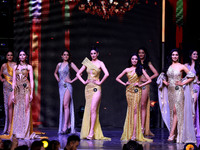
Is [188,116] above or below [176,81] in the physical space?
below

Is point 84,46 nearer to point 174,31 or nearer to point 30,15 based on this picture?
point 30,15

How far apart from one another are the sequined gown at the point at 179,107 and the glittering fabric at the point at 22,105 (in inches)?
94.8

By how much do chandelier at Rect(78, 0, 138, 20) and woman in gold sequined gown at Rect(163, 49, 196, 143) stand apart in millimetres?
3083

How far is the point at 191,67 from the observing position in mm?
8930

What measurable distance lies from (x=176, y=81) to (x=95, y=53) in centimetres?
151

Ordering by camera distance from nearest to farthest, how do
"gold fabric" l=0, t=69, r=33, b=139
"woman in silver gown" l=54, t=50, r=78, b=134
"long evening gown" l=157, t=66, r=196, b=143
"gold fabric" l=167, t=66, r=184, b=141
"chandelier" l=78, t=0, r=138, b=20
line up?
1. "long evening gown" l=157, t=66, r=196, b=143
2. "gold fabric" l=167, t=66, r=184, b=141
3. "gold fabric" l=0, t=69, r=33, b=139
4. "woman in silver gown" l=54, t=50, r=78, b=134
5. "chandelier" l=78, t=0, r=138, b=20

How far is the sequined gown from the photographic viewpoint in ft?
24.8

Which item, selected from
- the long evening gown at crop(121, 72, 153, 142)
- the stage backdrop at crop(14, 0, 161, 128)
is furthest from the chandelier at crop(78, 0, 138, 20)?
the long evening gown at crop(121, 72, 153, 142)

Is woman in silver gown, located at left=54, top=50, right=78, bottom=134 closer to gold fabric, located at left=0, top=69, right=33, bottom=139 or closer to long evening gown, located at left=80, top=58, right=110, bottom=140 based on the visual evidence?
long evening gown, located at left=80, top=58, right=110, bottom=140

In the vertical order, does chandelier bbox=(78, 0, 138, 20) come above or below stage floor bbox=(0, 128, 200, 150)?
above

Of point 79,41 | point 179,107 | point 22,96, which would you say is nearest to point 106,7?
point 79,41

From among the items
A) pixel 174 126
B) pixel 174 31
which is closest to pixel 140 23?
pixel 174 31

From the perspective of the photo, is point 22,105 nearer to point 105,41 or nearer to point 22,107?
point 22,107

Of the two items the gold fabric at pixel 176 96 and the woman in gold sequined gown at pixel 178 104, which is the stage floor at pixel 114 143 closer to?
the woman in gold sequined gown at pixel 178 104
